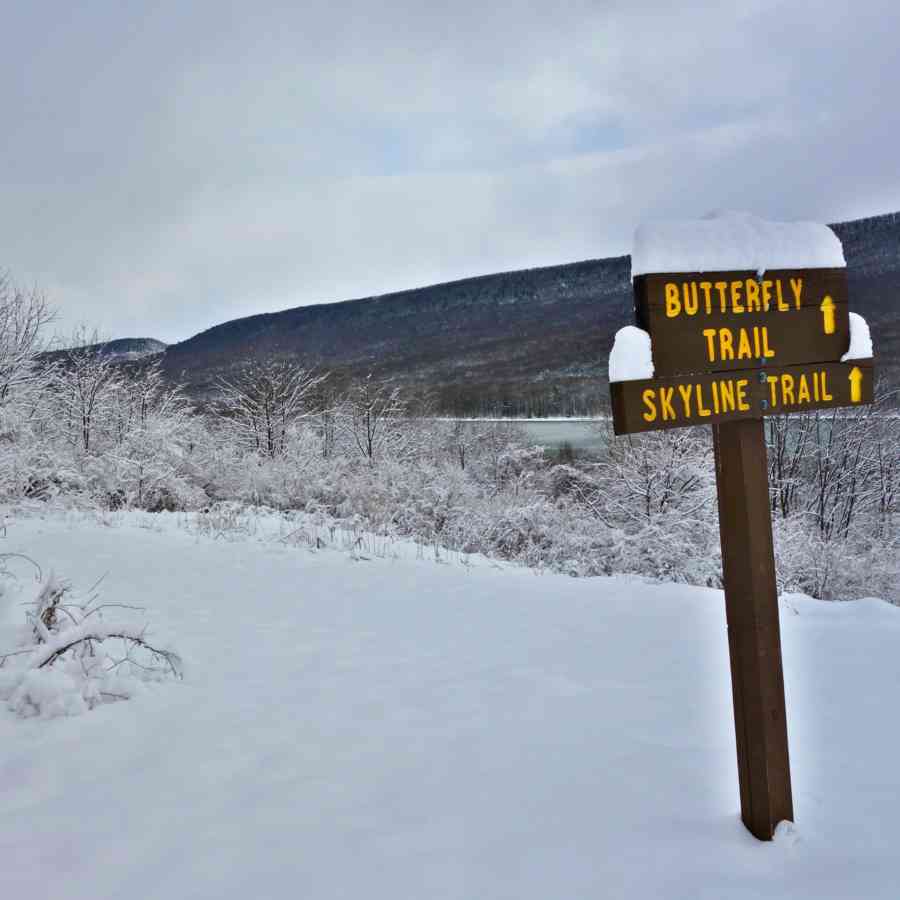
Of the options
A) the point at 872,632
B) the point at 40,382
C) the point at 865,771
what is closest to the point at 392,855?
the point at 865,771

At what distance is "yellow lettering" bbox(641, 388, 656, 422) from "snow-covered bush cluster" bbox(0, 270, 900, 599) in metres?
7.75

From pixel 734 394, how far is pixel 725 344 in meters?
0.19

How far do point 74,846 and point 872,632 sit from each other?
17.2 feet

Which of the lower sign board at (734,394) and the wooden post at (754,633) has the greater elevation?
the lower sign board at (734,394)

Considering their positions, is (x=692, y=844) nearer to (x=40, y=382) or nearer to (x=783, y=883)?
(x=783, y=883)

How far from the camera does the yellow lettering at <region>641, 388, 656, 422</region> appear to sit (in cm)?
225

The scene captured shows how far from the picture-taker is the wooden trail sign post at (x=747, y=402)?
7.57 feet

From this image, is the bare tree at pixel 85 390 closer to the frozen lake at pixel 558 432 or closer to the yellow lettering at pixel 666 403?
the yellow lettering at pixel 666 403

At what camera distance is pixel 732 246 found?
240 centimetres

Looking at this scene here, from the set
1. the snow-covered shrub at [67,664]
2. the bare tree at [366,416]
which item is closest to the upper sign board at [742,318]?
the snow-covered shrub at [67,664]

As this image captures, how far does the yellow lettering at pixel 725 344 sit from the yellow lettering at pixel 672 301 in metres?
0.21

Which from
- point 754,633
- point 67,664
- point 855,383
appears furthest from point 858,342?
point 67,664

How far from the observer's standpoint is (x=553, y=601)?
19.9 ft

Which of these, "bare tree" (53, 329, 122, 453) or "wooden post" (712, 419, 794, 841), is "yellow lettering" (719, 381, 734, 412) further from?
"bare tree" (53, 329, 122, 453)
